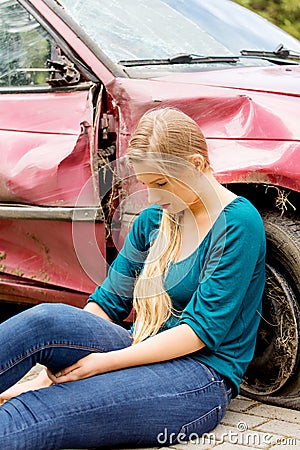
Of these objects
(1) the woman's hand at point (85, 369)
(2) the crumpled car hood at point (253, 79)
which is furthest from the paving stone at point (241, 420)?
(2) the crumpled car hood at point (253, 79)

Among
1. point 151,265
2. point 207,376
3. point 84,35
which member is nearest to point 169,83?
point 84,35

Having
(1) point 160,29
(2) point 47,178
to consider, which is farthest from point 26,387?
(1) point 160,29

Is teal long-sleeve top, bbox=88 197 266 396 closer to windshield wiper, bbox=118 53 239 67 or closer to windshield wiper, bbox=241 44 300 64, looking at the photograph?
windshield wiper, bbox=118 53 239 67

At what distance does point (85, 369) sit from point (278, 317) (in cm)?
85

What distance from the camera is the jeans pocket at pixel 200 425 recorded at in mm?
2896

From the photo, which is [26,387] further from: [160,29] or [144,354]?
[160,29]

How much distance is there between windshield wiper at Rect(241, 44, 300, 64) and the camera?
441cm

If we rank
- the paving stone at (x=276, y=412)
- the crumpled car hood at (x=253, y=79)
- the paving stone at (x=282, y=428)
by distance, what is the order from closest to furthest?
the paving stone at (x=282, y=428)
the paving stone at (x=276, y=412)
the crumpled car hood at (x=253, y=79)

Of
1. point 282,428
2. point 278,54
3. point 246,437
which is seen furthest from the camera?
point 278,54

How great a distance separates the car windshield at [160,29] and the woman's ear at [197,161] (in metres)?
1.12

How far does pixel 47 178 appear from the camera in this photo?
12.6 ft

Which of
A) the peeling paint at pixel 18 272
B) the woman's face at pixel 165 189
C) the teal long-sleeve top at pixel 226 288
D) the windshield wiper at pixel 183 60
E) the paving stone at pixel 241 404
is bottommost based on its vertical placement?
the peeling paint at pixel 18 272

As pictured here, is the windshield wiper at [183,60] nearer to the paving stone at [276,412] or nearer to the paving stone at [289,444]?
the paving stone at [276,412]

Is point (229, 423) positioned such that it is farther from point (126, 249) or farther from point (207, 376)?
point (126, 249)
